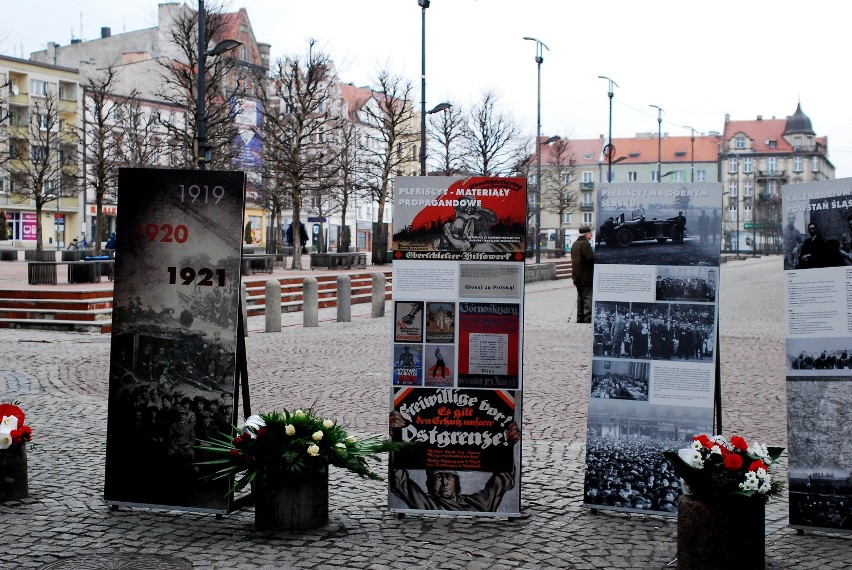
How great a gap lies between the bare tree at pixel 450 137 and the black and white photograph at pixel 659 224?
50.3 metres

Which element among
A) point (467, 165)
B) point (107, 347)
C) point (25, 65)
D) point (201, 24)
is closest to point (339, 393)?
point (107, 347)

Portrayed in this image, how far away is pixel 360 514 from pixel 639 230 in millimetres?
2346

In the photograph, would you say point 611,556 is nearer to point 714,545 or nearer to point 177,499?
point 714,545

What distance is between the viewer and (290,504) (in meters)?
5.88

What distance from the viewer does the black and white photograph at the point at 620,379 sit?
20.6 feet

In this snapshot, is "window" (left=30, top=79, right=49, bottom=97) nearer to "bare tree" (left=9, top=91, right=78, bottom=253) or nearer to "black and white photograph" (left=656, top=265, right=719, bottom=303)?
"bare tree" (left=9, top=91, right=78, bottom=253)

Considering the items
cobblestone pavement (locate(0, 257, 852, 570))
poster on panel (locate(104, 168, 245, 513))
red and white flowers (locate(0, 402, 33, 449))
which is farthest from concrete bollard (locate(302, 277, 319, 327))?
poster on panel (locate(104, 168, 245, 513))

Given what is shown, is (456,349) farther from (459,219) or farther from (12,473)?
(12,473)

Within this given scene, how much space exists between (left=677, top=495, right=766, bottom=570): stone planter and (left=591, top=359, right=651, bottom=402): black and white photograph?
113 cm

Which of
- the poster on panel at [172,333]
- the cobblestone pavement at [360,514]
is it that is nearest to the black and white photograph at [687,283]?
the cobblestone pavement at [360,514]

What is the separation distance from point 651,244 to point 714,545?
1849 mm

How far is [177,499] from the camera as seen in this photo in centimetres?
628

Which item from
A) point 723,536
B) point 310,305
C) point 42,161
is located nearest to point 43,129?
point 42,161

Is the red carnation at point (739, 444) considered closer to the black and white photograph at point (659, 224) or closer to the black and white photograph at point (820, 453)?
the black and white photograph at point (820, 453)
